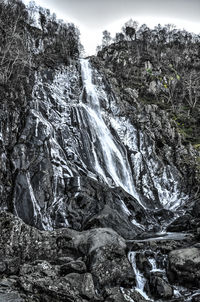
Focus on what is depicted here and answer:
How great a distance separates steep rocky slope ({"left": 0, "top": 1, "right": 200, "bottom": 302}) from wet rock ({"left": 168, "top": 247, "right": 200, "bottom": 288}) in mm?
36

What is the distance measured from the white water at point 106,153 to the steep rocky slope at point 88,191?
0.45 feet

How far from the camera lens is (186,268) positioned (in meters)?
8.90

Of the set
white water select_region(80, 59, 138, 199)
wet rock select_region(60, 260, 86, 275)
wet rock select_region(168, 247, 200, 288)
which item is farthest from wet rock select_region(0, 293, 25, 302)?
white water select_region(80, 59, 138, 199)

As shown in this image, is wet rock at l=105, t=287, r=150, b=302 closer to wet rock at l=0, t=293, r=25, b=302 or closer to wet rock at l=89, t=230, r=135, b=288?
wet rock at l=89, t=230, r=135, b=288

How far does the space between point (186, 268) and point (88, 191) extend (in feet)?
29.9

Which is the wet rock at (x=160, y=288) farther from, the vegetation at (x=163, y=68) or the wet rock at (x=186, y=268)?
the vegetation at (x=163, y=68)

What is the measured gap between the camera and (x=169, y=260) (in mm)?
9594

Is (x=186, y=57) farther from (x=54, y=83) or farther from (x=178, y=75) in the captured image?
(x=54, y=83)

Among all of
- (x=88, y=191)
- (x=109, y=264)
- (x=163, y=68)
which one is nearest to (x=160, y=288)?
(x=109, y=264)

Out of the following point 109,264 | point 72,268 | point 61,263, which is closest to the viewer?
point 72,268

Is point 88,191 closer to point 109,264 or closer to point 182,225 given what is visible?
point 182,225

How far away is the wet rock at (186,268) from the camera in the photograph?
8766 millimetres

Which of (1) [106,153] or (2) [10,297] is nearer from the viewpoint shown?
(2) [10,297]

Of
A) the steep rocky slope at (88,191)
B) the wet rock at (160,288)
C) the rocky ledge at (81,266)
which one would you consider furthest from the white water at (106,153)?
the wet rock at (160,288)
